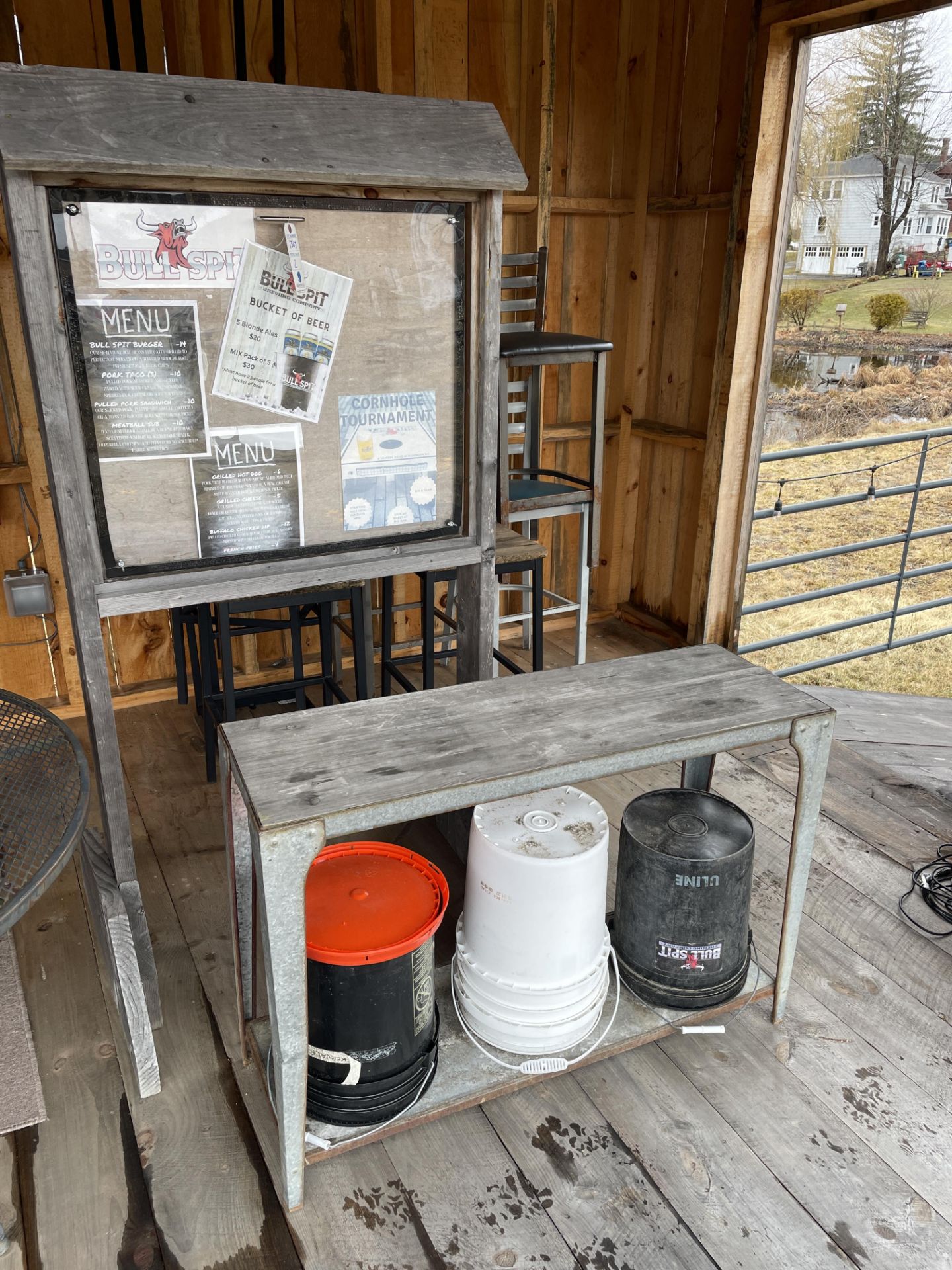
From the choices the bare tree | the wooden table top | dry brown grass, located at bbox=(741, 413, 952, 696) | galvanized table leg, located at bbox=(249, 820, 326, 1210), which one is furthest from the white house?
galvanized table leg, located at bbox=(249, 820, 326, 1210)

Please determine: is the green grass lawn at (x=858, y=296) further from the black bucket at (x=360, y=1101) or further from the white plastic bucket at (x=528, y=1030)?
the black bucket at (x=360, y=1101)

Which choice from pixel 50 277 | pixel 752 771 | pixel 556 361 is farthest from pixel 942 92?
pixel 50 277

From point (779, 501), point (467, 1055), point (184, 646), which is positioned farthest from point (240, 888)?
point (779, 501)

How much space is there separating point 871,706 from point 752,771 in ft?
2.92

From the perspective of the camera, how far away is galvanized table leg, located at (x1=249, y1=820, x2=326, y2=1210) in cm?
130

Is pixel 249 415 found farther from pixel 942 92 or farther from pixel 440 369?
pixel 942 92

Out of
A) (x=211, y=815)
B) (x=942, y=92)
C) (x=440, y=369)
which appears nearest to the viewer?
(x=440, y=369)

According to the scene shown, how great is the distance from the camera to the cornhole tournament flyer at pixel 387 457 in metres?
1.80

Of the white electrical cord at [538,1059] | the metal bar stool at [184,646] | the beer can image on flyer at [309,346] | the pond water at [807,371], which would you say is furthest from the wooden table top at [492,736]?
the pond water at [807,371]

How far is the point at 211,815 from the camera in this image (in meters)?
2.70

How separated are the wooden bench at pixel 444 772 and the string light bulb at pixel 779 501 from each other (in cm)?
203

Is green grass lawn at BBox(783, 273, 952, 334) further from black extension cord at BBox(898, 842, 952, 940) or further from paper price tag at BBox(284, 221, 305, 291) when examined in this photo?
paper price tag at BBox(284, 221, 305, 291)

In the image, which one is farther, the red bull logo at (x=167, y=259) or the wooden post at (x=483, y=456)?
the wooden post at (x=483, y=456)

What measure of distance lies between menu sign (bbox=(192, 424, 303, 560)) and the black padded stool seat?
121 cm
